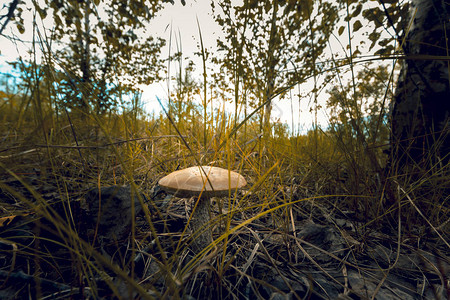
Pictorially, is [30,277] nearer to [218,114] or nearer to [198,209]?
[198,209]

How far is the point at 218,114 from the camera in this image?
175cm

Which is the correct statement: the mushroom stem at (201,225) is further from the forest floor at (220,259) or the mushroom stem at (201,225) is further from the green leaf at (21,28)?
the green leaf at (21,28)

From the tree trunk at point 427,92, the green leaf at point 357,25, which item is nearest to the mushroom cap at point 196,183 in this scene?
the tree trunk at point 427,92

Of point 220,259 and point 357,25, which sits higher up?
point 357,25

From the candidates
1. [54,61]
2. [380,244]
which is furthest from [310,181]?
[54,61]

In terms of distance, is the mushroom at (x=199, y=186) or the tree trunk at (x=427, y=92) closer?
the mushroom at (x=199, y=186)

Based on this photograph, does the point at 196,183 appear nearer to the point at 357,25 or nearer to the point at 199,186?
the point at 199,186

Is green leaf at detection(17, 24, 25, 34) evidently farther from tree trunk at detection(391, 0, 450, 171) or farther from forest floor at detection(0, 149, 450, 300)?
tree trunk at detection(391, 0, 450, 171)

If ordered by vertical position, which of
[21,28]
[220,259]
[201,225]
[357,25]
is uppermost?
[21,28]

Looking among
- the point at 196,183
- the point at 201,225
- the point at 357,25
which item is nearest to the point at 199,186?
the point at 196,183

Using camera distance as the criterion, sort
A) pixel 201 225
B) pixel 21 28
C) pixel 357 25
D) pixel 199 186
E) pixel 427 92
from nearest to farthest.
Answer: pixel 199 186, pixel 201 225, pixel 427 92, pixel 357 25, pixel 21 28

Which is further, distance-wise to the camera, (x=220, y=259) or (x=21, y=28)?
(x=21, y=28)

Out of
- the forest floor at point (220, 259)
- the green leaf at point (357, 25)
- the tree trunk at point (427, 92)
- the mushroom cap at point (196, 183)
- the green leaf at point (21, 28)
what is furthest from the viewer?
the green leaf at point (21, 28)

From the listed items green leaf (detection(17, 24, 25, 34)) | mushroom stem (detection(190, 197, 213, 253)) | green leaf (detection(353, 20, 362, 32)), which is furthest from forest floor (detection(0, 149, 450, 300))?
green leaf (detection(17, 24, 25, 34))
